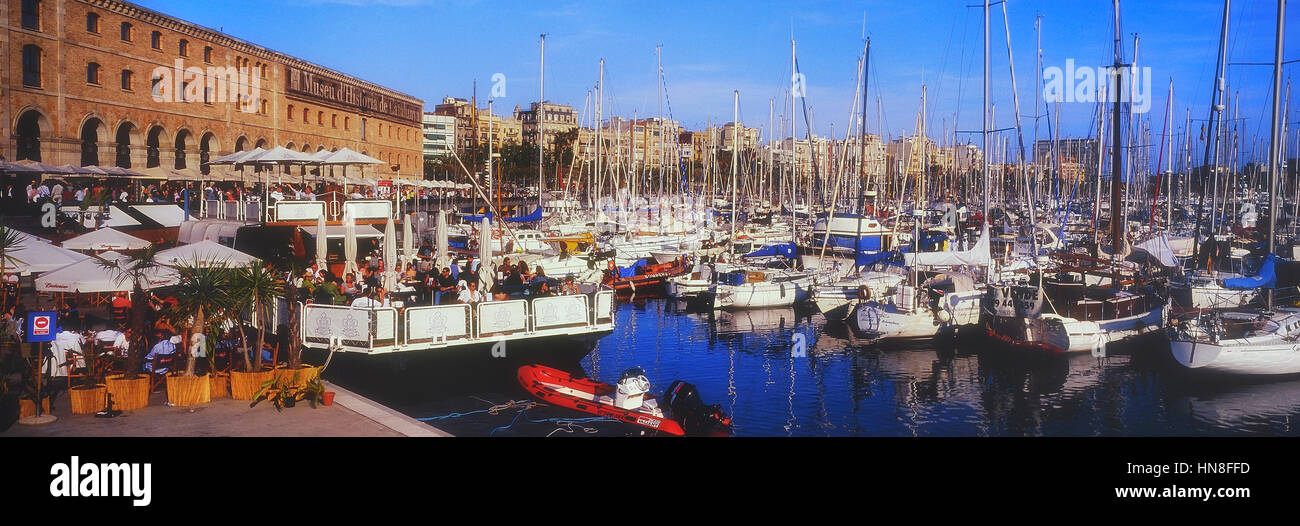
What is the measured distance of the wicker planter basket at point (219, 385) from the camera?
9.98 m

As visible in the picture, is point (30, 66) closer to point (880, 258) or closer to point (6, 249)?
point (6, 249)

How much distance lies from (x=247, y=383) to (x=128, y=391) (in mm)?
1105

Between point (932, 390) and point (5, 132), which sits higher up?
point (5, 132)

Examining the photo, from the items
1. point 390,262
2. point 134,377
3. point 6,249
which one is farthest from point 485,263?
point 6,249

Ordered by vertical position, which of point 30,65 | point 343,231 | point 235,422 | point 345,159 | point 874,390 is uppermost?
point 30,65

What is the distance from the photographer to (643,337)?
2330 centimetres

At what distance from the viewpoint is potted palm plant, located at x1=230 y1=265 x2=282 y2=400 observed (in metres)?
9.82

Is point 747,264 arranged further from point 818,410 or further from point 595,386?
point 595,386

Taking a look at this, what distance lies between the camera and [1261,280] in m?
19.8

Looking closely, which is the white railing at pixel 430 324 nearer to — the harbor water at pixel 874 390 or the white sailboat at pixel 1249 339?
the harbor water at pixel 874 390

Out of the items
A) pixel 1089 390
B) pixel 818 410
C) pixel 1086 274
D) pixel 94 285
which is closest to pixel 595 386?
pixel 818 410

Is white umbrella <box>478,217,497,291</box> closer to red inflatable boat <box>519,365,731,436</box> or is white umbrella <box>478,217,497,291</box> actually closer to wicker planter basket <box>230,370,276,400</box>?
red inflatable boat <box>519,365,731,436</box>

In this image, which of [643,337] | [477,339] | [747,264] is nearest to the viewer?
[477,339]
